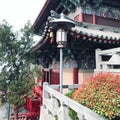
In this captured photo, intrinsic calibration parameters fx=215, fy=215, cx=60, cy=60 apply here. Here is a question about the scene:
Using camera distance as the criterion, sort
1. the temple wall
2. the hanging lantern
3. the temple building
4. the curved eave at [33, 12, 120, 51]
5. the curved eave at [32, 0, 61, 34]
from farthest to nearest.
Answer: the curved eave at [32, 0, 61, 34] → the temple wall → the temple building → the curved eave at [33, 12, 120, 51] → the hanging lantern

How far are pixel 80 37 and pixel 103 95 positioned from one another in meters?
2.40

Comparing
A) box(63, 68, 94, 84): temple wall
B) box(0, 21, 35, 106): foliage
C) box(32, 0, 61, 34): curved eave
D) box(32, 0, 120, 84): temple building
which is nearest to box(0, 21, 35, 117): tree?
box(0, 21, 35, 106): foliage

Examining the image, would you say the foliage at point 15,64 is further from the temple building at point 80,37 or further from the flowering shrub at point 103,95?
the flowering shrub at point 103,95

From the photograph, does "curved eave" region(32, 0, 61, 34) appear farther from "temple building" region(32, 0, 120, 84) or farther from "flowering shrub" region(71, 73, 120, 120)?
"flowering shrub" region(71, 73, 120, 120)

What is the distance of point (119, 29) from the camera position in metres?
8.48

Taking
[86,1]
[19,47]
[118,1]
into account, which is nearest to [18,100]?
[19,47]

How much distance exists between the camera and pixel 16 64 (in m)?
7.51

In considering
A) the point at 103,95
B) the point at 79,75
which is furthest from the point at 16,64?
the point at 103,95

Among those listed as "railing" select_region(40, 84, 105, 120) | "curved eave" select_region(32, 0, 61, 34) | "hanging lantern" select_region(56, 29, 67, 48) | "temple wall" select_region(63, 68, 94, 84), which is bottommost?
"railing" select_region(40, 84, 105, 120)

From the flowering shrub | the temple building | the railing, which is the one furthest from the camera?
the temple building

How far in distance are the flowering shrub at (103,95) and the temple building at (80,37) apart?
6.30 feet

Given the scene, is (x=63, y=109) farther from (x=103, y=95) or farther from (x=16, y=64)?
(x=16, y=64)

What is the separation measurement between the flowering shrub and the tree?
11.8 feet

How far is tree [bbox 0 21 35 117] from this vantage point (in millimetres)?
7301
